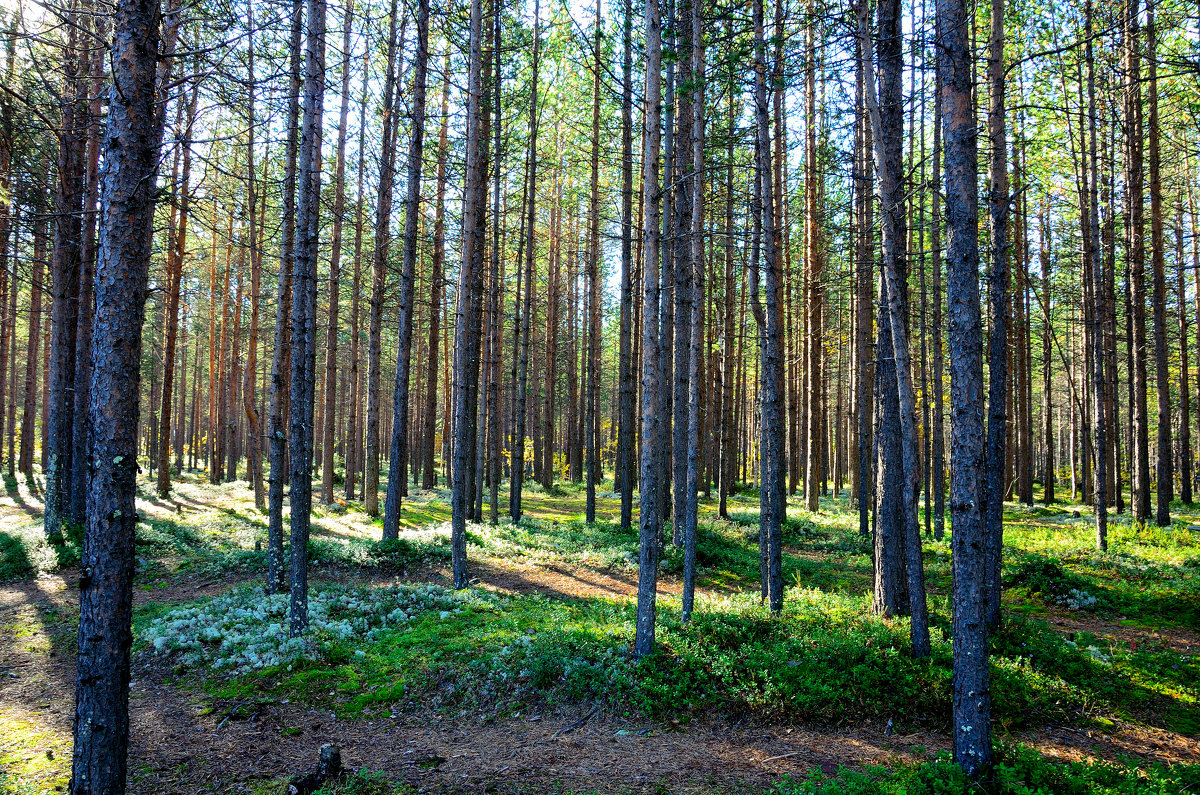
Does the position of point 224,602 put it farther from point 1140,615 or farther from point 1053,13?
point 1053,13

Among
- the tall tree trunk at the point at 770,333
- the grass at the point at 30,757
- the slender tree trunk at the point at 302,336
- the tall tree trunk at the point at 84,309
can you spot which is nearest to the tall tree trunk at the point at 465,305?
the slender tree trunk at the point at 302,336

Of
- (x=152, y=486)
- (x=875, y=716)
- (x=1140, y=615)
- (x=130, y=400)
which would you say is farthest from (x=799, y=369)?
(x=152, y=486)

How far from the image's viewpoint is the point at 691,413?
889cm

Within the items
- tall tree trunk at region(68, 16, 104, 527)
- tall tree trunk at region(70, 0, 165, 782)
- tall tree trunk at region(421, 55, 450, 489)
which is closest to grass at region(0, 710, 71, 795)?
tall tree trunk at region(70, 0, 165, 782)

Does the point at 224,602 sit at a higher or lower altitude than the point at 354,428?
lower

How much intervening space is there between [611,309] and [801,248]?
16913 millimetres

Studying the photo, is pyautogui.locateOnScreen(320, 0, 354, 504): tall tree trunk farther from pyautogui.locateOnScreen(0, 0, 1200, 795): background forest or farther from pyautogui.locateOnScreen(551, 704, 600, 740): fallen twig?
pyautogui.locateOnScreen(551, 704, 600, 740): fallen twig

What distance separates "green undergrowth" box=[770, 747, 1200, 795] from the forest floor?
0.05 m

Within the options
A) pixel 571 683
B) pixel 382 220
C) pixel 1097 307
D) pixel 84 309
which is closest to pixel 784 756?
pixel 571 683

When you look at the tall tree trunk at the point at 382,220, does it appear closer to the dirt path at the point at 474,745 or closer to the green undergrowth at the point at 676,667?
the green undergrowth at the point at 676,667

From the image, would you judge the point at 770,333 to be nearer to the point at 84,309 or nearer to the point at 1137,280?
the point at 84,309

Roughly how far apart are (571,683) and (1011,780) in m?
4.36

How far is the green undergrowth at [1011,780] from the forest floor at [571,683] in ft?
0.17

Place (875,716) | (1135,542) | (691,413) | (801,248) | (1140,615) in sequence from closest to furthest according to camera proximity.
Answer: (875,716)
(691,413)
(1140,615)
(1135,542)
(801,248)
